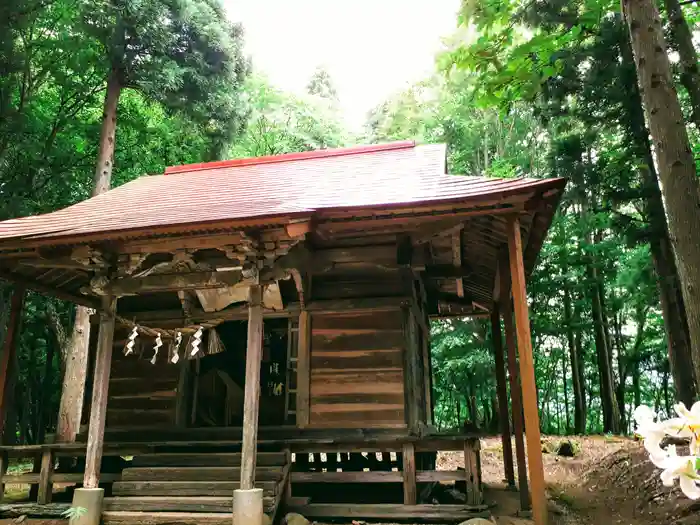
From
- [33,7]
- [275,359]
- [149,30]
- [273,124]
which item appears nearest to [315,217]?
[275,359]

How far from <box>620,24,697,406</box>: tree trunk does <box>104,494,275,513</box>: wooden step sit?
7.94 metres

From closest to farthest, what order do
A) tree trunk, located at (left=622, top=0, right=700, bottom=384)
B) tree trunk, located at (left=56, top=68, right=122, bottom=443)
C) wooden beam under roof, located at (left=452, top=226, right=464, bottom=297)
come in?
tree trunk, located at (left=622, top=0, right=700, bottom=384) → wooden beam under roof, located at (left=452, top=226, right=464, bottom=297) → tree trunk, located at (left=56, top=68, right=122, bottom=443)

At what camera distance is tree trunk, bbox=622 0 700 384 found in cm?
502

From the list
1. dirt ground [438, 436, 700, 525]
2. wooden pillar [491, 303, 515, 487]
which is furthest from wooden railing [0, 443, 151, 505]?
dirt ground [438, 436, 700, 525]

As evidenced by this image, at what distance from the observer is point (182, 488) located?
22.8ft

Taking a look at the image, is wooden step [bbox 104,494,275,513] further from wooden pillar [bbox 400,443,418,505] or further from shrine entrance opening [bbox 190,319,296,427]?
shrine entrance opening [bbox 190,319,296,427]

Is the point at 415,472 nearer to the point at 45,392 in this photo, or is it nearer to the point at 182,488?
the point at 182,488

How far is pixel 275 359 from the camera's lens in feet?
40.5

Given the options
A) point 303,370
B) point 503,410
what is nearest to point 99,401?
point 303,370

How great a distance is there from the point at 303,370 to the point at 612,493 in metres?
5.14

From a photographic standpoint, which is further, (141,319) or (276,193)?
(141,319)

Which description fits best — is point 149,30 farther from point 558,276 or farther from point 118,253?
point 558,276

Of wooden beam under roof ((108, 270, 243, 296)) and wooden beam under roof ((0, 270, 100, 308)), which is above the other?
wooden beam under roof ((0, 270, 100, 308))

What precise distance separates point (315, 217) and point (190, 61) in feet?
35.5
